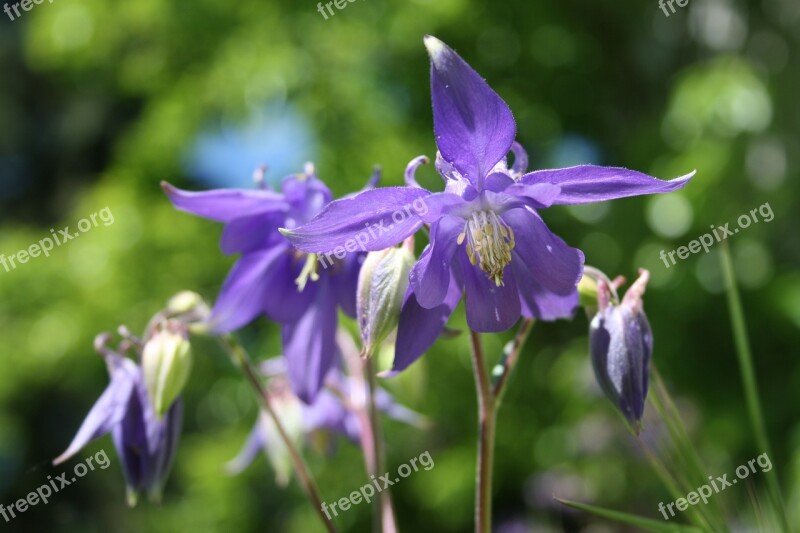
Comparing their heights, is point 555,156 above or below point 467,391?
above

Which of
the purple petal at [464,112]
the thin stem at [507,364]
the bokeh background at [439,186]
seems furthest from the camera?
the bokeh background at [439,186]

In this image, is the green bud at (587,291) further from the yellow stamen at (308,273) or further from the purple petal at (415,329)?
the yellow stamen at (308,273)

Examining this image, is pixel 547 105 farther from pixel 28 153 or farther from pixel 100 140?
pixel 28 153

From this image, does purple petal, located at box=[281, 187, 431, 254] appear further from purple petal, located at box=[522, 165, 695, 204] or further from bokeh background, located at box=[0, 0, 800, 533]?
bokeh background, located at box=[0, 0, 800, 533]

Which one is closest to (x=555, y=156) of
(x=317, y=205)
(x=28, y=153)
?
(x=317, y=205)

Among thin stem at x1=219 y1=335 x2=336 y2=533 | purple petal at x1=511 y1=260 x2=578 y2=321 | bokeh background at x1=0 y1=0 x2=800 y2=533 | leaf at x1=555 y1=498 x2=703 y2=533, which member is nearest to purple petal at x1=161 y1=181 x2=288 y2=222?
thin stem at x1=219 y1=335 x2=336 y2=533

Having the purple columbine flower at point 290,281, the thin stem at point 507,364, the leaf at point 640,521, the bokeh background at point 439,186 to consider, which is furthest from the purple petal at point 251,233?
the bokeh background at point 439,186
